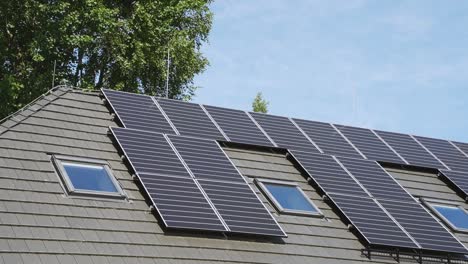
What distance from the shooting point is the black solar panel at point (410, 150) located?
54.1 feet

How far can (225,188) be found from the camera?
12.4 m

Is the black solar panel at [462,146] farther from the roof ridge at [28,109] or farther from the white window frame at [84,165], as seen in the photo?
the white window frame at [84,165]

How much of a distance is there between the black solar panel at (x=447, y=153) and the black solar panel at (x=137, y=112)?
6748 mm

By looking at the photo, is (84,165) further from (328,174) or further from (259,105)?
(259,105)

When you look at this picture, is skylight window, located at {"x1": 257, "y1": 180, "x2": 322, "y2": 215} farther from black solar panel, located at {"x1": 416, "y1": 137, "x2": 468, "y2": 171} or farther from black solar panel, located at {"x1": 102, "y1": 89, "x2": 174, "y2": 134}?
black solar panel, located at {"x1": 416, "y1": 137, "x2": 468, "y2": 171}

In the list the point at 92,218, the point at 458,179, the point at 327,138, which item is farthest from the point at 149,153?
the point at 458,179

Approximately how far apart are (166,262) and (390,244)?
4.04 meters

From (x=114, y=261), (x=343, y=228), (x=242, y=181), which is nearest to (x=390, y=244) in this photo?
(x=343, y=228)

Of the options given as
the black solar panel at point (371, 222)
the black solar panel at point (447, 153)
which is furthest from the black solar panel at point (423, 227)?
the black solar panel at point (447, 153)

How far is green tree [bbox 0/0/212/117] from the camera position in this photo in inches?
1048

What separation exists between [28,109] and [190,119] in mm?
3199

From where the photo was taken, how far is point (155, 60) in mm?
28984

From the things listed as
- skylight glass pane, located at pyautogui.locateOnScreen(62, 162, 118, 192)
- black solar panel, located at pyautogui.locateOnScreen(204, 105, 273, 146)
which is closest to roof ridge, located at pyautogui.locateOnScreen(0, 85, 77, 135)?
skylight glass pane, located at pyautogui.locateOnScreen(62, 162, 118, 192)

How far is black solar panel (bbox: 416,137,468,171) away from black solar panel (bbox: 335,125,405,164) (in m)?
1.42
